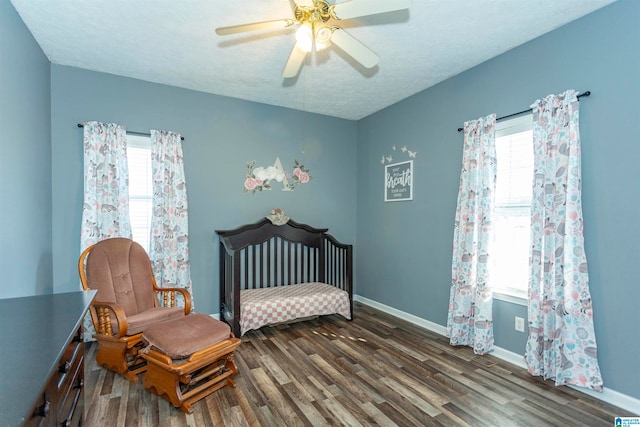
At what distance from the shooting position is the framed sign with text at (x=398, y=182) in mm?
3701

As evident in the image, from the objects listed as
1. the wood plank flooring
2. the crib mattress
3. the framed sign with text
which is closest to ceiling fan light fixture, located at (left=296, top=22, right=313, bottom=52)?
the framed sign with text

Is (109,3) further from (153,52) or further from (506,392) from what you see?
(506,392)

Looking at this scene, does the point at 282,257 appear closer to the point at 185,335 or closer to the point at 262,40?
the point at 185,335

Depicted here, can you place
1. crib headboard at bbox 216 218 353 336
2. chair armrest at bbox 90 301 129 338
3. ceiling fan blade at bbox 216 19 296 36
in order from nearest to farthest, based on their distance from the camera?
ceiling fan blade at bbox 216 19 296 36, chair armrest at bbox 90 301 129 338, crib headboard at bbox 216 218 353 336

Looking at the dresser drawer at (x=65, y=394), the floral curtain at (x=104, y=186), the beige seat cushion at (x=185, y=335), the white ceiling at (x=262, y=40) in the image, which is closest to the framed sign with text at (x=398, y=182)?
the white ceiling at (x=262, y=40)

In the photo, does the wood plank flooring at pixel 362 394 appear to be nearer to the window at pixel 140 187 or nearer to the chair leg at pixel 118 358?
the chair leg at pixel 118 358

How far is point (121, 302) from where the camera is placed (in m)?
2.61

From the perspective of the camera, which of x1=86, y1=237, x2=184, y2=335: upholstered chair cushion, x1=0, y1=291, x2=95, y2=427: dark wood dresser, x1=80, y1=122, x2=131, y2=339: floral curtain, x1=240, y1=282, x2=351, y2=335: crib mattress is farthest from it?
x1=240, y1=282, x2=351, y2=335: crib mattress

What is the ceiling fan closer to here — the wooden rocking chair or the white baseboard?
the wooden rocking chair

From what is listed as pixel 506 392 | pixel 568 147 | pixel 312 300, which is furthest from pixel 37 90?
pixel 506 392

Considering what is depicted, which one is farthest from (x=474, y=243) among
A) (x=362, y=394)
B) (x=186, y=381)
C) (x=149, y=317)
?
(x=149, y=317)

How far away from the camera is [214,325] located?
7.58 feet

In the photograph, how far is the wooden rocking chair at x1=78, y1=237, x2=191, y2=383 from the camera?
235 cm

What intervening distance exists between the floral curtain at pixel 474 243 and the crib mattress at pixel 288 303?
47.6 inches
